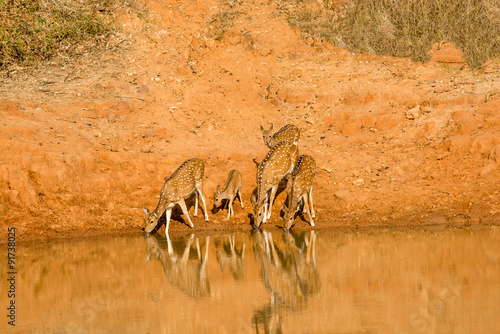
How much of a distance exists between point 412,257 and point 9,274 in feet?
23.9

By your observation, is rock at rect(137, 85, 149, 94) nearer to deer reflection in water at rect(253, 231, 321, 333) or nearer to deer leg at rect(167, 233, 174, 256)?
deer leg at rect(167, 233, 174, 256)

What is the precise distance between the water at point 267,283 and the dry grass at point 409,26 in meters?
9.18

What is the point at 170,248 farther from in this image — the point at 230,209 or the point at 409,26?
the point at 409,26

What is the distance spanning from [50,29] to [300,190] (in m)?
11.5

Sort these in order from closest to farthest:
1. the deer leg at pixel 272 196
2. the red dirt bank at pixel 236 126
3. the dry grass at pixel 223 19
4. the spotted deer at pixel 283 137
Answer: the red dirt bank at pixel 236 126 → the deer leg at pixel 272 196 → the spotted deer at pixel 283 137 → the dry grass at pixel 223 19

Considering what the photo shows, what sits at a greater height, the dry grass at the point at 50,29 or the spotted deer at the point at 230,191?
the dry grass at the point at 50,29

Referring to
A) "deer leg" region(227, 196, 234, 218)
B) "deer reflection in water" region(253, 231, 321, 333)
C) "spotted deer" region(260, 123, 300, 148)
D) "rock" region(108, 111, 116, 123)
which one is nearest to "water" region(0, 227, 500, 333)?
"deer reflection in water" region(253, 231, 321, 333)

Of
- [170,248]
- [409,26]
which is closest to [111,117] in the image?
[170,248]

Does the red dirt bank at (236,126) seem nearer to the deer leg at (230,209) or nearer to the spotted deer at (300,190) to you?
the deer leg at (230,209)

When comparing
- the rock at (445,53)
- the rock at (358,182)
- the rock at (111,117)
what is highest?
the rock at (445,53)

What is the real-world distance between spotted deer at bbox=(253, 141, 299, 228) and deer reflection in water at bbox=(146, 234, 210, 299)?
1375 millimetres

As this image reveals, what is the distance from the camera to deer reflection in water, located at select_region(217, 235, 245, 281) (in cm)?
1181

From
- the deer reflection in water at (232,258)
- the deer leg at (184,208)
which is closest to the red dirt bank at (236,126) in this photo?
the deer leg at (184,208)

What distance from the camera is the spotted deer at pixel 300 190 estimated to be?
14797mm
